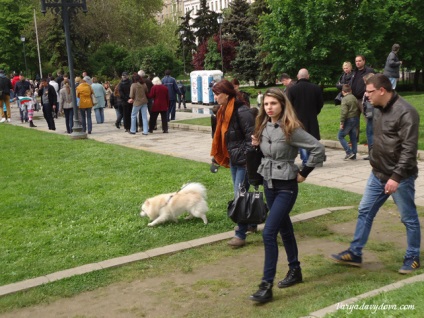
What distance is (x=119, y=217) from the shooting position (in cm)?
774

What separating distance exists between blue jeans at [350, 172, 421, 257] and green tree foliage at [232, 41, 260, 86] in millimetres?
40051

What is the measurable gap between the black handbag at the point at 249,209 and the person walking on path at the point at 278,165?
0.53 m

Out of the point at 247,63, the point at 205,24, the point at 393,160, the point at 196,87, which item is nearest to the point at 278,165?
the point at 393,160

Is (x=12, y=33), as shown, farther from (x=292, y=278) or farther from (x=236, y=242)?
(x=292, y=278)

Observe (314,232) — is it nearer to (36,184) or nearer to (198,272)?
(198,272)

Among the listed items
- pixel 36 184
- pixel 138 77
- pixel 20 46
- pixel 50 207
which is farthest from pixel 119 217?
pixel 20 46

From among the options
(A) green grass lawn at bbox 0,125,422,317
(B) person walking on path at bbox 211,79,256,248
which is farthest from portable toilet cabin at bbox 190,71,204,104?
(B) person walking on path at bbox 211,79,256,248

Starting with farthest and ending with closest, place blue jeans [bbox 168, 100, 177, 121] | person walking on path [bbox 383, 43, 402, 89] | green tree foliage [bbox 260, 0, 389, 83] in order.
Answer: green tree foliage [bbox 260, 0, 389, 83], blue jeans [bbox 168, 100, 177, 121], person walking on path [bbox 383, 43, 402, 89]

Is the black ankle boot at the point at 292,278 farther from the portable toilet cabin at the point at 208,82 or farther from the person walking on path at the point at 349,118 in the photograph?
the portable toilet cabin at the point at 208,82

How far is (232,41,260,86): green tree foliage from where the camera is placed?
44906mm

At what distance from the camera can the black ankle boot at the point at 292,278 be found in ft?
16.9

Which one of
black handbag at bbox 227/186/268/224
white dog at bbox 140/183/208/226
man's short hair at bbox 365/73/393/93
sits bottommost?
white dog at bbox 140/183/208/226

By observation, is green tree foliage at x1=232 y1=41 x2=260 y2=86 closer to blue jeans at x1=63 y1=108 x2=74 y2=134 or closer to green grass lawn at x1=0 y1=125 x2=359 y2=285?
blue jeans at x1=63 y1=108 x2=74 y2=134

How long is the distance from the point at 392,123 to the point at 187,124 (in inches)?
569
